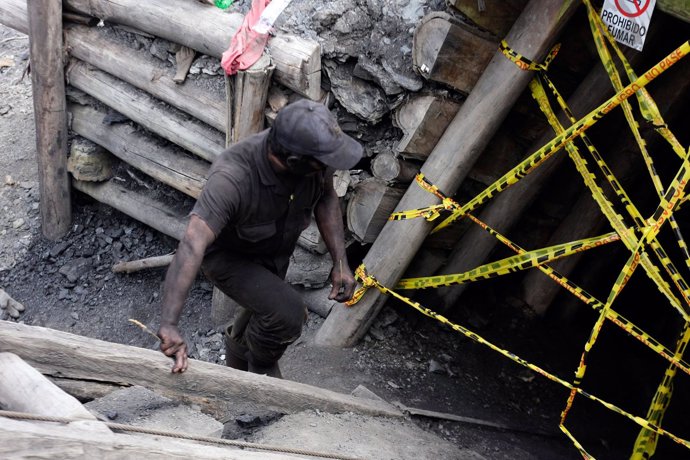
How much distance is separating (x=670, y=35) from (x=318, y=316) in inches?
125

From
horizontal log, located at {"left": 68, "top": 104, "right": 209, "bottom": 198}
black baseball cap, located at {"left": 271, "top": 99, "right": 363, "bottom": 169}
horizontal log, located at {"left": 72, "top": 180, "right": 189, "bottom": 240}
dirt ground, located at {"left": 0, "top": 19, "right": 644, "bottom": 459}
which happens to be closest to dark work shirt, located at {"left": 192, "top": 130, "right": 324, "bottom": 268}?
black baseball cap, located at {"left": 271, "top": 99, "right": 363, "bottom": 169}

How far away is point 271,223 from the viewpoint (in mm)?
4098

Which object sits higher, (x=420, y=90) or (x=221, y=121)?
(x=420, y=90)

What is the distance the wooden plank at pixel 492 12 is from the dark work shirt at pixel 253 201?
55.9 inches

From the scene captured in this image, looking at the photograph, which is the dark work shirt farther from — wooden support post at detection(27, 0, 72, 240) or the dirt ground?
wooden support post at detection(27, 0, 72, 240)

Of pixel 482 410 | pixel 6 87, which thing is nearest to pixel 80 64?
pixel 6 87

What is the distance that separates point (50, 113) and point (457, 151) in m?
3.78

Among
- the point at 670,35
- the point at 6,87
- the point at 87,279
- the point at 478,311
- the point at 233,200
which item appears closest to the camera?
the point at 233,200

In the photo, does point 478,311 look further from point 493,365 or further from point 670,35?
point 670,35

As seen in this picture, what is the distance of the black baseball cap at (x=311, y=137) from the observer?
3.70 meters

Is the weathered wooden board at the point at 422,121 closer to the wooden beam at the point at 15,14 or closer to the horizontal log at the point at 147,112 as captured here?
the horizontal log at the point at 147,112

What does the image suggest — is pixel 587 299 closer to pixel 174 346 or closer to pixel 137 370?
pixel 174 346

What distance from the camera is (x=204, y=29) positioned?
577cm

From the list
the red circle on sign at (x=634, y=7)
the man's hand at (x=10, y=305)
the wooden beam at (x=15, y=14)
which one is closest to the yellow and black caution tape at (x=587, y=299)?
the red circle on sign at (x=634, y=7)
